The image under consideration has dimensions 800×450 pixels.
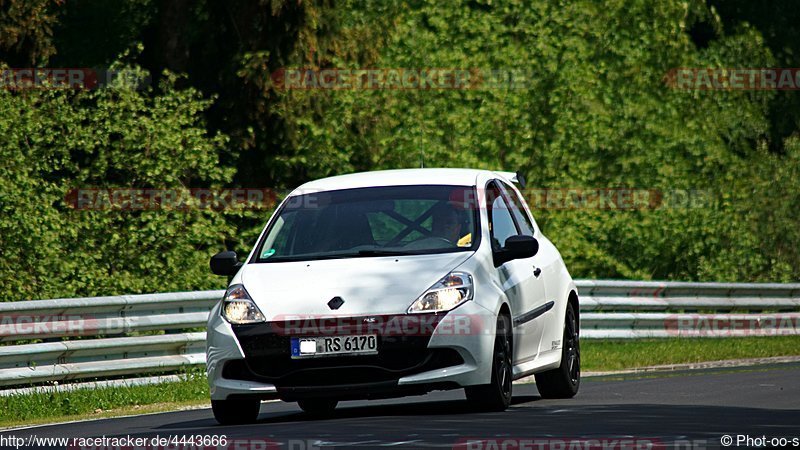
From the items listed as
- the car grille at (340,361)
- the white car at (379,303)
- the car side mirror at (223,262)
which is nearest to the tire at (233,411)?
the white car at (379,303)

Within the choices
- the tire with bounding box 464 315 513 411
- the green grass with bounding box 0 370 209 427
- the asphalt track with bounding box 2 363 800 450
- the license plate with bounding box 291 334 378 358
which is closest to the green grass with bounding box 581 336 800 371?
the asphalt track with bounding box 2 363 800 450

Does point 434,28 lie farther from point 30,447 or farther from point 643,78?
point 30,447

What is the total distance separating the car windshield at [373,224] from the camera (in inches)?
486

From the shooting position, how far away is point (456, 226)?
12.5 meters

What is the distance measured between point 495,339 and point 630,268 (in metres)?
18.4

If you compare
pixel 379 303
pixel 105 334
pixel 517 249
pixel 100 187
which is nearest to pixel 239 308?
pixel 379 303

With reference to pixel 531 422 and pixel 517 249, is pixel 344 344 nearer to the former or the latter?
pixel 531 422

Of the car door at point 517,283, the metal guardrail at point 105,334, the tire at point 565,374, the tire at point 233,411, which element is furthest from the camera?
the metal guardrail at point 105,334

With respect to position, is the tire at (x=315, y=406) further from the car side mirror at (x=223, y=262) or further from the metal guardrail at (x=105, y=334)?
the metal guardrail at (x=105, y=334)

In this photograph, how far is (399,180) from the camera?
13195 mm

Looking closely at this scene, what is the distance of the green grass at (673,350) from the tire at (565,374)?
4.77m

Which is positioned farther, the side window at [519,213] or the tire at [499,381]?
the side window at [519,213]

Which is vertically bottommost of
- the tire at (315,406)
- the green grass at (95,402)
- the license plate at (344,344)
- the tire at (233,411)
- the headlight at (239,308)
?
the green grass at (95,402)

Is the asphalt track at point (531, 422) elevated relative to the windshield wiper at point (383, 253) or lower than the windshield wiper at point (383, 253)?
lower
